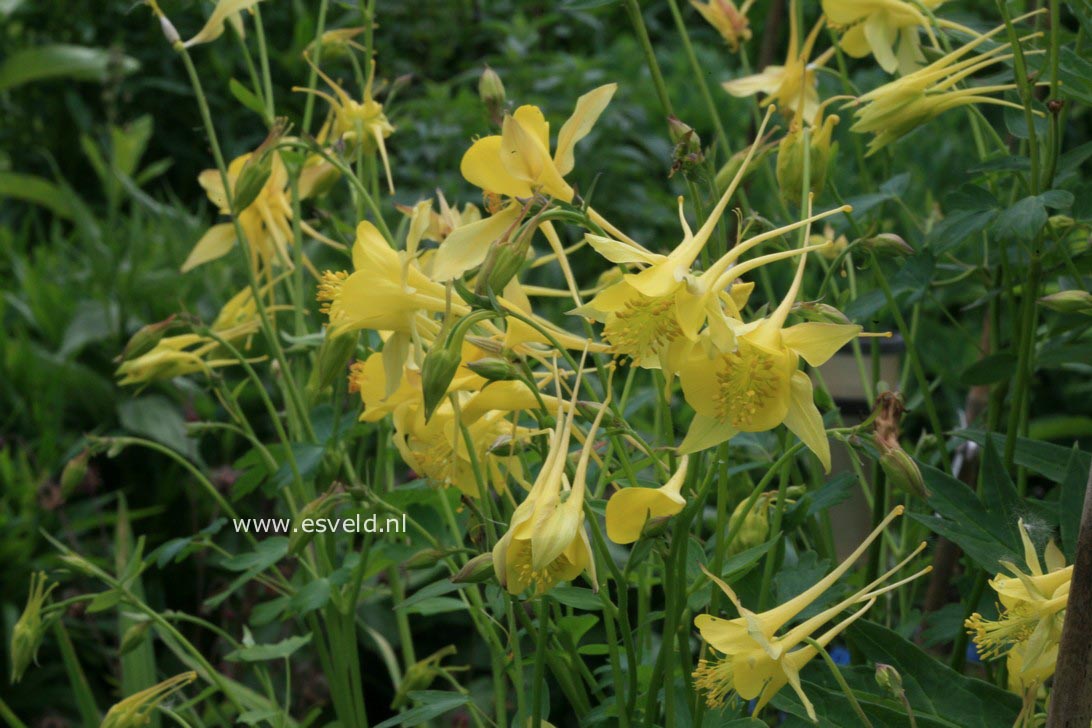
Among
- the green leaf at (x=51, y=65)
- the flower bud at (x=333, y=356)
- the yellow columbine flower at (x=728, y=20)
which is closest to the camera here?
the flower bud at (x=333, y=356)

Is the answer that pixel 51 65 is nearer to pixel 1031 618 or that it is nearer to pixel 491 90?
pixel 491 90

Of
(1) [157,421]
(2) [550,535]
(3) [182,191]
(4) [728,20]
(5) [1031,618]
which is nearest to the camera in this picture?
(2) [550,535]

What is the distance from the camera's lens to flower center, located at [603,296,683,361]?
0.66 m

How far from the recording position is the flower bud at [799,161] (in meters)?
→ 0.89

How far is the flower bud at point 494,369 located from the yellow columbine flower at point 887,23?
1.62 feet

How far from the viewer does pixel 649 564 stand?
0.93 m

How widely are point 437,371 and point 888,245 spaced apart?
364 mm

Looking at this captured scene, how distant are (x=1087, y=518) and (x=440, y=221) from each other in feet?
1.76

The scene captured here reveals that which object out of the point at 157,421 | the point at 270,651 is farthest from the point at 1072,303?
the point at 157,421

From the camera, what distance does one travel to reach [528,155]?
71 centimetres

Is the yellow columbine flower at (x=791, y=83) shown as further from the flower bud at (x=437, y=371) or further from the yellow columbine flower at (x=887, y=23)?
A: the flower bud at (x=437, y=371)

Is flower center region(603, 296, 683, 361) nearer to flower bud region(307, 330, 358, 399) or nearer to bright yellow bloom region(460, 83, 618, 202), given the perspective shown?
bright yellow bloom region(460, 83, 618, 202)

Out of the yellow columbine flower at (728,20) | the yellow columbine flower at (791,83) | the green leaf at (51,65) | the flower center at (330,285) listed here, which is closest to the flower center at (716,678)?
the flower center at (330,285)

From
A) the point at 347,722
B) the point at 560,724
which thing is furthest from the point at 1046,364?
the point at 560,724
